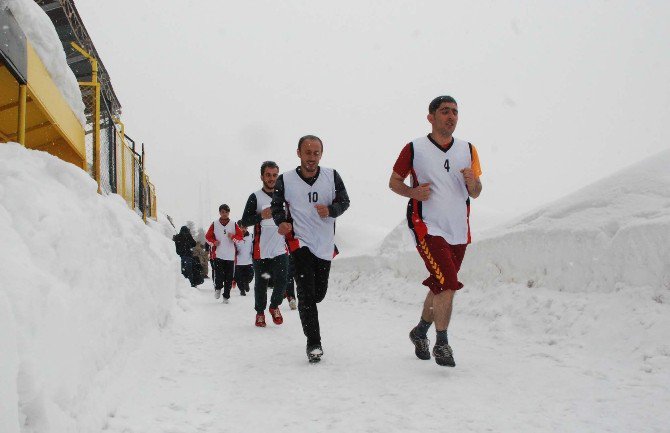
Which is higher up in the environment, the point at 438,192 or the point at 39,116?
the point at 39,116

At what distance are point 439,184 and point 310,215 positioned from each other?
111cm

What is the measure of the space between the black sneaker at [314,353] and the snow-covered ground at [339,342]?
0.31ft

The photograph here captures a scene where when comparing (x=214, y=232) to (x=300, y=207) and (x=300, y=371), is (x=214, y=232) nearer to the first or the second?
(x=300, y=207)

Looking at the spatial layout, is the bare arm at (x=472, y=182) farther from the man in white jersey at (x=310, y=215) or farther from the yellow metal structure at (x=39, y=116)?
the yellow metal structure at (x=39, y=116)

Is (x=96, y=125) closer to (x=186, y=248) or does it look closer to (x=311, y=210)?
(x=311, y=210)

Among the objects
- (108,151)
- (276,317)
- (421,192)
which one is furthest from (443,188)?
(108,151)

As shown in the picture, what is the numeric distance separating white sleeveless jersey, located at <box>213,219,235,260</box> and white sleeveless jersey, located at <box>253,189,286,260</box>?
4276mm

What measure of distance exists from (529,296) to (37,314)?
14.8 feet

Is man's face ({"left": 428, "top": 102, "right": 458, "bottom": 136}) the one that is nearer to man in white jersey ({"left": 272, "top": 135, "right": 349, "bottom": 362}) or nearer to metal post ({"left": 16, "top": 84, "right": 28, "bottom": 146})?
man in white jersey ({"left": 272, "top": 135, "right": 349, "bottom": 362})

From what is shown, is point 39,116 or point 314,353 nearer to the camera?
point 314,353

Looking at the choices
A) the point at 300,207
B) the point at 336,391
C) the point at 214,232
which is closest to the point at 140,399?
the point at 336,391

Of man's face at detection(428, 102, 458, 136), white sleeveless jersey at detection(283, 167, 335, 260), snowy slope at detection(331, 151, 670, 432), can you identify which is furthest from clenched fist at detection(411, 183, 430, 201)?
snowy slope at detection(331, 151, 670, 432)

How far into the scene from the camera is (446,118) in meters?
3.81

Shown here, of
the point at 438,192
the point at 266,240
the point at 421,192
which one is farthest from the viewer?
the point at 266,240
